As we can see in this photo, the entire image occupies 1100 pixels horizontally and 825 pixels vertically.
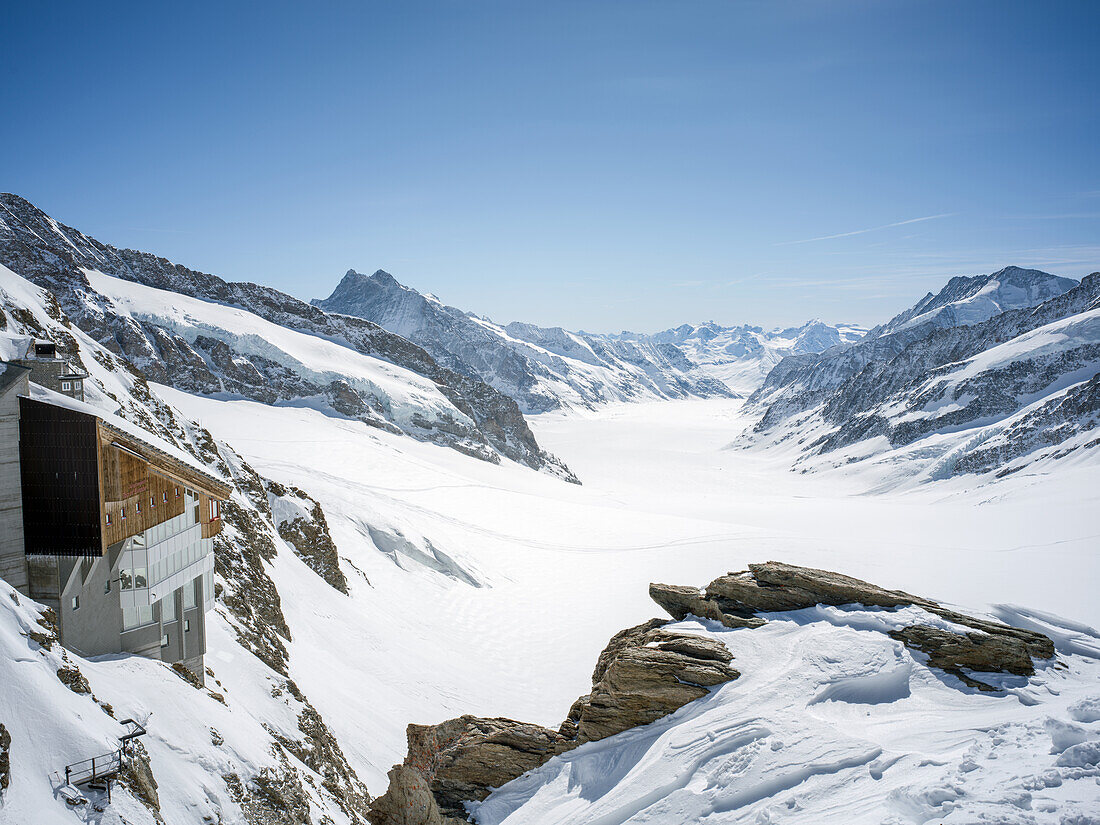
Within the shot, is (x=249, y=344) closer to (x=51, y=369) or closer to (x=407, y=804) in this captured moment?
(x=51, y=369)

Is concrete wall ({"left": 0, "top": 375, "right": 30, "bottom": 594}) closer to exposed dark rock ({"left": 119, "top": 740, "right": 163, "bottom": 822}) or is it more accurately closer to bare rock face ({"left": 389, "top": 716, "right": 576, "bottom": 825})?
exposed dark rock ({"left": 119, "top": 740, "right": 163, "bottom": 822})

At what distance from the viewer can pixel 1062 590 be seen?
28.9 m

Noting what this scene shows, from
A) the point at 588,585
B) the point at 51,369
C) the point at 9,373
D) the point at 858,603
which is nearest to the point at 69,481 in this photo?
the point at 9,373

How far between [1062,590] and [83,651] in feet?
129

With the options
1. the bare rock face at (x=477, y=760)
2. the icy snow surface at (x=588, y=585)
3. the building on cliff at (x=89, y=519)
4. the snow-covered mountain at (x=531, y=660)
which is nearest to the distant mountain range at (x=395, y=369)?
the icy snow surface at (x=588, y=585)

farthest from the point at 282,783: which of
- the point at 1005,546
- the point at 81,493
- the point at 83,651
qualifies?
the point at 1005,546

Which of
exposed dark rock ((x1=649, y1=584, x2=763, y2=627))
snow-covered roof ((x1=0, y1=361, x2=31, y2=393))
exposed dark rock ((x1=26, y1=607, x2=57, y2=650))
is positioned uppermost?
snow-covered roof ((x1=0, y1=361, x2=31, y2=393))

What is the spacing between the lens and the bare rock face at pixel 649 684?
41.7ft

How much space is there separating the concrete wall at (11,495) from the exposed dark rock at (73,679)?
2.27m

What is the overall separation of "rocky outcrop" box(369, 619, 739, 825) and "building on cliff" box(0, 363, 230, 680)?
6.06m

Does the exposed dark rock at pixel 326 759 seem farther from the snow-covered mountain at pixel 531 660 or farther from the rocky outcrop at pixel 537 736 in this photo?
the rocky outcrop at pixel 537 736

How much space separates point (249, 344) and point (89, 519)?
289ft

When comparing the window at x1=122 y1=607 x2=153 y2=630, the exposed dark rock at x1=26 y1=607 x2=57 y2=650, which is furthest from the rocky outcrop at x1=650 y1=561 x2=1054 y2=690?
the exposed dark rock at x1=26 y1=607 x2=57 y2=650

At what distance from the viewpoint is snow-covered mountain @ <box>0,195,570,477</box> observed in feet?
247
